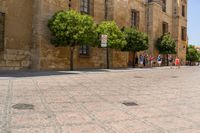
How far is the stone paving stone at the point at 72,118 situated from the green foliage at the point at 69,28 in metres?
13.9

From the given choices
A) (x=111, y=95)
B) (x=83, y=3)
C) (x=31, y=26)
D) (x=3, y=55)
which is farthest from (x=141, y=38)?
(x=111, y=95)

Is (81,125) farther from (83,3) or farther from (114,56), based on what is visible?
(114,56)

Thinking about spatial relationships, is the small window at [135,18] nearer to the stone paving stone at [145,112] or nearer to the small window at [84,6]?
the small window at [84,6]

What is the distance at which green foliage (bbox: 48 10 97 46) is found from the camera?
20250 millimetres

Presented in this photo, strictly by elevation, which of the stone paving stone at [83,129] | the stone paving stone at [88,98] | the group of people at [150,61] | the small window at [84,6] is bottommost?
the stone paving stone at [83,129]

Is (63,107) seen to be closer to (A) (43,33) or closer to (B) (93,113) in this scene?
(B) (93,113)

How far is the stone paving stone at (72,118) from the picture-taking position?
19.3 feet

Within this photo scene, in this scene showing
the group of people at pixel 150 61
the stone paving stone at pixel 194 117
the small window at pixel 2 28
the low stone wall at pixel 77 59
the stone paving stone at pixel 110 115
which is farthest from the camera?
the group of people at pixel 150 61

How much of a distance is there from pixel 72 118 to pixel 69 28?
14.6 metres

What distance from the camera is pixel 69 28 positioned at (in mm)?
20234

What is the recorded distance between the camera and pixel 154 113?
7.07 meters

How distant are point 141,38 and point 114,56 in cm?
312

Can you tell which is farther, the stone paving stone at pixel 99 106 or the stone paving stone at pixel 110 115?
the stone paving stone at pixel 99 106

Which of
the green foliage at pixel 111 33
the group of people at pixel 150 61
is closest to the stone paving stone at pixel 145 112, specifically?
the green foliage at pixel 111 33
